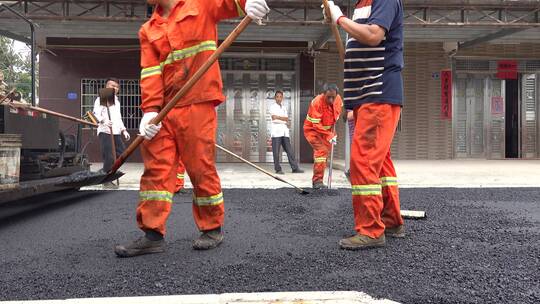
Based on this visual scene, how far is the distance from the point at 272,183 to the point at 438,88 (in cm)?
832

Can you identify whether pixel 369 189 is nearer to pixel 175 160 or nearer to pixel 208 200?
pixel 208 200

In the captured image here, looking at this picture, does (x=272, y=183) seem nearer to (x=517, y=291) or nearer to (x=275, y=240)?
(x=275, y=240)

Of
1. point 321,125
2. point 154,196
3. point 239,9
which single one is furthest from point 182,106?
point 321,125

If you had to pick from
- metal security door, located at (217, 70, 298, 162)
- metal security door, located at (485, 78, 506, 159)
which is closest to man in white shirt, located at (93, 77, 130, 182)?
metal security door, located at (217, 70, 298, 162)

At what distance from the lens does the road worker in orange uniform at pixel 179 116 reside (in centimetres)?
A: 265

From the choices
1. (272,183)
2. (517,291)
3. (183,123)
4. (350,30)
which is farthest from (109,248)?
(272,183)

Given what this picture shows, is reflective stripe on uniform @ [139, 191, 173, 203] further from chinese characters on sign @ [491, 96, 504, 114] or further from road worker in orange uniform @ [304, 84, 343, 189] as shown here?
chinese characters on sign @ [491, 96, 504, 114]

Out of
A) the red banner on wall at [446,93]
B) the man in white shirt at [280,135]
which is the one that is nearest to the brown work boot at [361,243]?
the man in white shirt at [280,135]

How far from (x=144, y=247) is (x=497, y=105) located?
13.0 meters

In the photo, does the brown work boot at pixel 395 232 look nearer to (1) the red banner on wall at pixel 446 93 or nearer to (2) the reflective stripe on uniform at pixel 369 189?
(2) the reflective stripe on uniform at pixel 369 189

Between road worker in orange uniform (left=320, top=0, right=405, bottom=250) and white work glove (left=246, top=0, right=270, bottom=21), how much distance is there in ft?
1.79

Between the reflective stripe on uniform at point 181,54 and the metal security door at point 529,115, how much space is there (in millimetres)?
13008

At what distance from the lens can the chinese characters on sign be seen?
13.0 m

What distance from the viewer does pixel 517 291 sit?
1959 millimetres
